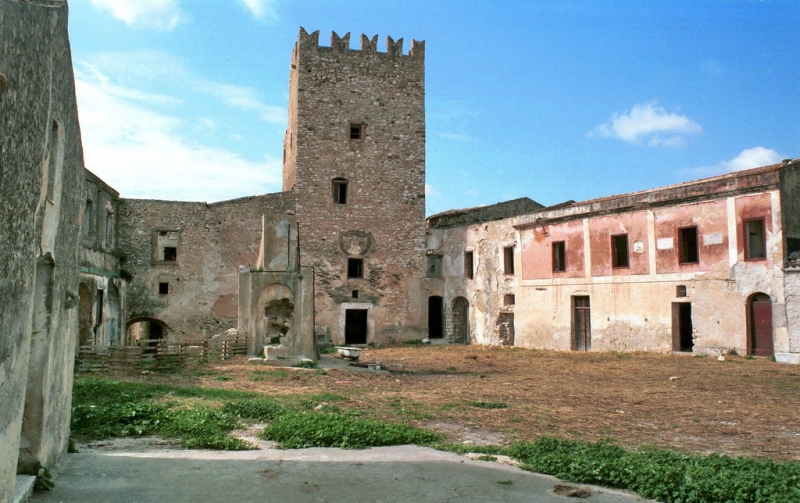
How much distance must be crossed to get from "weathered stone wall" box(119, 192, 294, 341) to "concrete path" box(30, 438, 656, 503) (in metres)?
19.3

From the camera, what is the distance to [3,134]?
3.47m

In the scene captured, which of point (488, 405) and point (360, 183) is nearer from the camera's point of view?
point (488, 405)

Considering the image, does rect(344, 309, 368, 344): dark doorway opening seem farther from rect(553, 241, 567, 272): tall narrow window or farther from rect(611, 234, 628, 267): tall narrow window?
rect(611, 234, 628, 267): tall narrow window

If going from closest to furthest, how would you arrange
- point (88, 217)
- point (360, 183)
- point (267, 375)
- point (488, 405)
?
point (488, 405) < point (267, 375) < point (88, 217) < point (360, 183)

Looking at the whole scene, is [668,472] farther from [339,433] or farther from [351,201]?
[351,201]

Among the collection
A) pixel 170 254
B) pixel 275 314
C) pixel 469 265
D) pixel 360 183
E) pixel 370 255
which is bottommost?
pixel 275 314

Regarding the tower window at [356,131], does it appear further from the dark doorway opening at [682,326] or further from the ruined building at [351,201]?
the dark doorway opening at [682,326]

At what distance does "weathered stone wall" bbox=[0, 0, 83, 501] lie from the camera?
366cm

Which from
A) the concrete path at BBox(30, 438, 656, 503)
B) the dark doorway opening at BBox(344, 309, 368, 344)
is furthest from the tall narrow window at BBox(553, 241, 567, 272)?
the concrete path at BBox(30, 438, 656, 503)

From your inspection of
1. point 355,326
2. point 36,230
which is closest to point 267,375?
point 36,230

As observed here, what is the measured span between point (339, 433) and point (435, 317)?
75.9 ft

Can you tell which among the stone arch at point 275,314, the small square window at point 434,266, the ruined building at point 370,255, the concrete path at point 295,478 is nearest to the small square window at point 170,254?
the ruined building at point 370,255

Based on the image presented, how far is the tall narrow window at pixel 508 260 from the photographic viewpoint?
86.7 feet

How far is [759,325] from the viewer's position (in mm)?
18359
